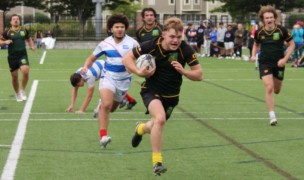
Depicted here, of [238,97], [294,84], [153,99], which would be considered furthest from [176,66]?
[294,84]

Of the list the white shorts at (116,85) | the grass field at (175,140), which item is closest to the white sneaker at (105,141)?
the grass field at (175,140)

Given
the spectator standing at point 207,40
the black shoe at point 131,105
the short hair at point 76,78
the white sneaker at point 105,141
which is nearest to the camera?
the white sneaker at point 105,141

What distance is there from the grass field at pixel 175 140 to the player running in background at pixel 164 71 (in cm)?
66

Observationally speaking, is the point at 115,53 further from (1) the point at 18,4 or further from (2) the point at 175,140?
(1) the point at 18,4

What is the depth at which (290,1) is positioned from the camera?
Result: 3017 inches

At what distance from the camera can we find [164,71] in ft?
28.8

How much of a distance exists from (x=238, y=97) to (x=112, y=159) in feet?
30.7

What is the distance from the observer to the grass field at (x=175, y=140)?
28.3ft

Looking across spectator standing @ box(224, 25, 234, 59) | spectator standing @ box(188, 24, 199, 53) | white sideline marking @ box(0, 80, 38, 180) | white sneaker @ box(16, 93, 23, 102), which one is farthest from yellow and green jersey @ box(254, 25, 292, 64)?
spectator standing @ box(188, 24, 199, 53)

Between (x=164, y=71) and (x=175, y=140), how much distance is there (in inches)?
99.1

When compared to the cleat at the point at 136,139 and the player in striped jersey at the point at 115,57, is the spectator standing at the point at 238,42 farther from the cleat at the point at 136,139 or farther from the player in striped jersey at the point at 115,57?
the cleat at the point at 136,139

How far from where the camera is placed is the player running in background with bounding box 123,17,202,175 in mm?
8383

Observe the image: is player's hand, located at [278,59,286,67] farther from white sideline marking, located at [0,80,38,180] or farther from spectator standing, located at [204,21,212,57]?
spectator standing, located at [204,21,212,57]

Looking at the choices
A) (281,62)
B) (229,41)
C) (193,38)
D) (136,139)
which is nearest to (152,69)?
(136,139)
